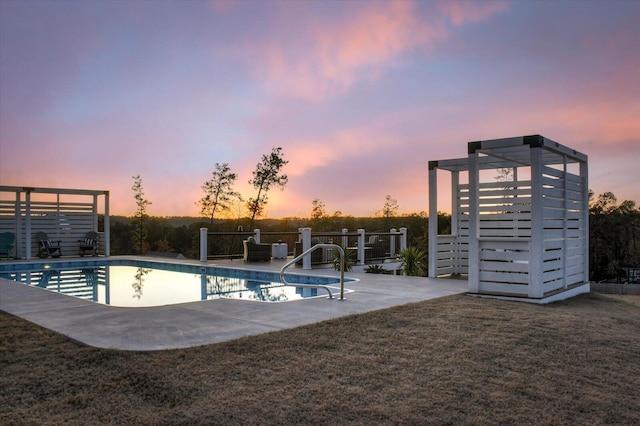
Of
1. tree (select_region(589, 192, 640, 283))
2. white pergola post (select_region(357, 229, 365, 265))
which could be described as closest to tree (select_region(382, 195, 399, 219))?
tree (select_region(589, 192, 640, 283))

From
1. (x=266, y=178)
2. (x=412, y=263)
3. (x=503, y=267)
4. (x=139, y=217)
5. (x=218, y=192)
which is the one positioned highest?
(x=266, y=178)

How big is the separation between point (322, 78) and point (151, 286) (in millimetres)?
7123

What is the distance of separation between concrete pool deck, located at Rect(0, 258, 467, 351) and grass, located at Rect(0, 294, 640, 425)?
12.0 inches

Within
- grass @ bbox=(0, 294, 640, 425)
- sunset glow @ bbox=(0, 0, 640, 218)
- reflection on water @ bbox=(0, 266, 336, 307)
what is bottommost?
reflection on water @ bbox=(0, 266, 336, 307)

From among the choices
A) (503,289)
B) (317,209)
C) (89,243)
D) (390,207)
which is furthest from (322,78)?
(317,209)

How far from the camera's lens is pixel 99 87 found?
12.7 metres

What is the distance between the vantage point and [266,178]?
21438mm

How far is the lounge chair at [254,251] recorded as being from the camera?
1436cm

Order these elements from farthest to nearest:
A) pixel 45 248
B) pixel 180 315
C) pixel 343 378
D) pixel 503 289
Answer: pixel 45 248 → pixel 503 289 → pixel 180 315 → pixel 343 378

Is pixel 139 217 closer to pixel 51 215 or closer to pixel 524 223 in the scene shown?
pixel 51 215

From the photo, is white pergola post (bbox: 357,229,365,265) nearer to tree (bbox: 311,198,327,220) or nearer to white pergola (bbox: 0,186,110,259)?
white pergola (bbox: 0,186,110,259)

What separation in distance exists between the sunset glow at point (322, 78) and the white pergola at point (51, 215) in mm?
943

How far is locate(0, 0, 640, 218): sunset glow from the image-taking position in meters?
10.6

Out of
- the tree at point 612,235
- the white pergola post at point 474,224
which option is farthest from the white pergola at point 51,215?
the tree at point 612,235
